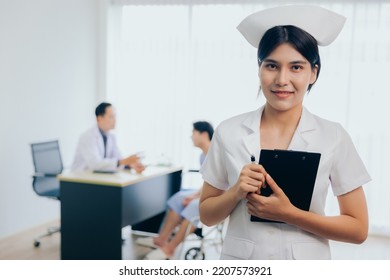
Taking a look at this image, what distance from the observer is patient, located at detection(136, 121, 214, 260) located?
2689 mm

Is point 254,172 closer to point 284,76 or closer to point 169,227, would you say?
point 284,76

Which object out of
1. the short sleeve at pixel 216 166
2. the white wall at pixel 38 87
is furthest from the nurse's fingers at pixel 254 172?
the white wall at pixel 38 87

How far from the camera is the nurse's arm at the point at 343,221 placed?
0.75 metres

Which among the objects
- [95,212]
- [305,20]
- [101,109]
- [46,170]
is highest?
[305,20]

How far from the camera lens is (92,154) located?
2.84 m

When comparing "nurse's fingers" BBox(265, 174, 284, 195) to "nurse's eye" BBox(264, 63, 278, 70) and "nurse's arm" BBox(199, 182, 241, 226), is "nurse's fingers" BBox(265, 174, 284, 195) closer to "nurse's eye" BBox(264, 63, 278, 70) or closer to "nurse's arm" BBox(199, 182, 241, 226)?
"nurse's arm" BBox(199, 182, 241, 226)

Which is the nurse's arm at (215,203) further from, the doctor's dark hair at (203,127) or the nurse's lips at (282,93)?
the doctor's dark hair at (203,127)

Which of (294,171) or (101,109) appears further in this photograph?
(101,109)

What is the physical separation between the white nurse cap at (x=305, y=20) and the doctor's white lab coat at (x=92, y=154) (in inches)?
82.7

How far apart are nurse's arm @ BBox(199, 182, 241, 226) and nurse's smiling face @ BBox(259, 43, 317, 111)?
0.65 ft

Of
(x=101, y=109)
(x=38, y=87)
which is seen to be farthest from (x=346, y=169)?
(x=38, y=87)

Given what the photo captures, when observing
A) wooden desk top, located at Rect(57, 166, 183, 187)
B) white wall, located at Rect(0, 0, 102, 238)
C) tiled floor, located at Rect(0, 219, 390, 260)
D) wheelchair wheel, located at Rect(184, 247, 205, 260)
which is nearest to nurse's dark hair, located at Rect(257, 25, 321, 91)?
wooden desk top, located at Rect(57, 166, 183, 187)

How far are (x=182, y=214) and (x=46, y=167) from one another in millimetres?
1139
